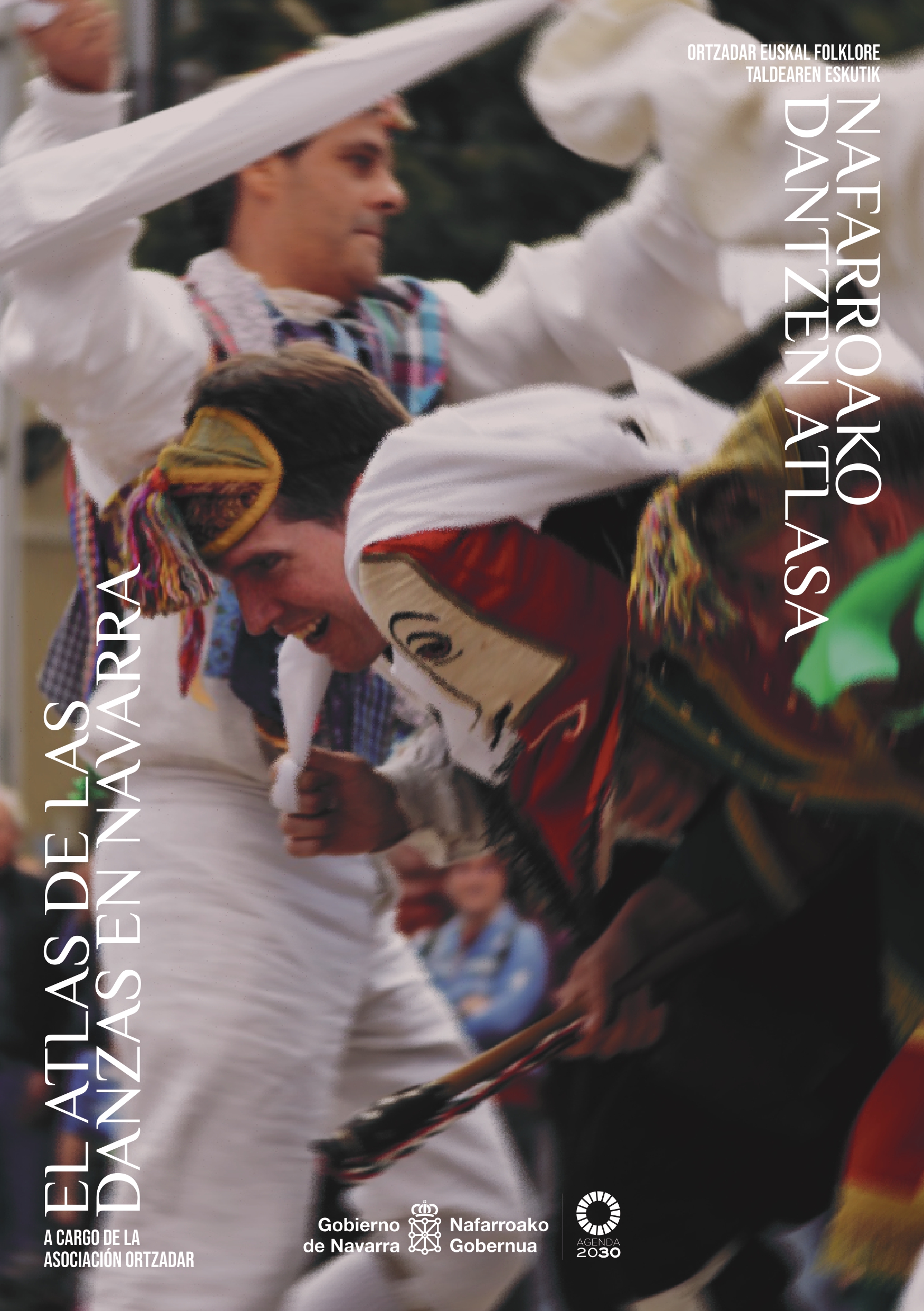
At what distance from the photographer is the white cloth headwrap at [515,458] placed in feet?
6.30

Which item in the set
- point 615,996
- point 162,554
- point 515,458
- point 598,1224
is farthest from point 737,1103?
point 162,554

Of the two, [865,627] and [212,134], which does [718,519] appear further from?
[212,134]

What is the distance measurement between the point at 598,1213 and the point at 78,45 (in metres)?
1.38

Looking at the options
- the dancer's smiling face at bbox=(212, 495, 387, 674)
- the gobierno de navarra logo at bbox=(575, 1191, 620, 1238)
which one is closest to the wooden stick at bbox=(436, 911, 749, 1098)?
the gobierno de navarra logo at bbox=(575, 1191, 620, 1238)

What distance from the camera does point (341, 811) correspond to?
2.34 meters

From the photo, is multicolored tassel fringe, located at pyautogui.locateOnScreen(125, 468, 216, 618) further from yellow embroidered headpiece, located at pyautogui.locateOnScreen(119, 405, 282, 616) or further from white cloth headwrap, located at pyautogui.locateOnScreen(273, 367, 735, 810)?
white cloth headwrap, located at pyautogui.locateOnScreen(273, 367, 735, 810)

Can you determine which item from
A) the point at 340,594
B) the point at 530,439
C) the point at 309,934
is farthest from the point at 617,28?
the point at 309,934

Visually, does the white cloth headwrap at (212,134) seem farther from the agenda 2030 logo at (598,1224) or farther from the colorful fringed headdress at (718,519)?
the agenda 2030 logo at (598,1224)

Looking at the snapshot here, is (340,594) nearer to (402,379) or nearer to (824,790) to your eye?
(402,379)

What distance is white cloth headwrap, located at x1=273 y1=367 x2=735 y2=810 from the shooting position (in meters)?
1.92

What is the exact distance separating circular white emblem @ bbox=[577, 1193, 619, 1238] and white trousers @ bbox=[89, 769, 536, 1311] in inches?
7.8

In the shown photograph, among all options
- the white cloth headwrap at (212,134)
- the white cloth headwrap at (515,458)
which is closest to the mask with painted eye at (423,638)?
the white cloth headwrap at (515,458)

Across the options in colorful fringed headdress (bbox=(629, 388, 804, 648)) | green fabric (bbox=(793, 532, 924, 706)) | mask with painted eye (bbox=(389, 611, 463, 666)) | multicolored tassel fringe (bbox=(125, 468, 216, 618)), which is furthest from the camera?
multicolored tassel fringe (bbox=(125, 468, 216, 618))

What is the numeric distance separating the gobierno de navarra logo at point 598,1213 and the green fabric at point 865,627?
2.35 feet
